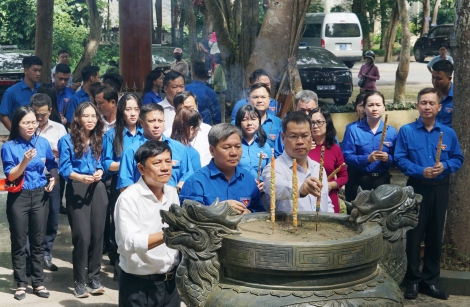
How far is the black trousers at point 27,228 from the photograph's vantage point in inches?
252

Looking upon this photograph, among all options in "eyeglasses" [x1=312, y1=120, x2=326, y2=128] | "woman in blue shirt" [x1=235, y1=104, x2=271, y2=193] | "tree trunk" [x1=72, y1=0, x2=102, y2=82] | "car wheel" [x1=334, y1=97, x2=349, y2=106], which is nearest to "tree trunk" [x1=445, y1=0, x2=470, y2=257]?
"eyeglasses" [x1=312, y1=120, x2=326, y2=128]

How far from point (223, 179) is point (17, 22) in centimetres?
2199

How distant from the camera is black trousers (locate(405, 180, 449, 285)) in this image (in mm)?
6438

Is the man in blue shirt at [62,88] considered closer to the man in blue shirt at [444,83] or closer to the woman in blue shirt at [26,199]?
the woman in blue shirt at [26,199]

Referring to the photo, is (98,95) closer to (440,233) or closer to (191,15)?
(440,233)

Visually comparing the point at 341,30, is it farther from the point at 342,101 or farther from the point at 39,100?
the point at 39,100

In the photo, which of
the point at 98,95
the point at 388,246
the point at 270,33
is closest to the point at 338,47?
the point at 270,33

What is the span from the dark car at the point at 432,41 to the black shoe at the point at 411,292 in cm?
2500

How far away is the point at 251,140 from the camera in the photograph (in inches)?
252

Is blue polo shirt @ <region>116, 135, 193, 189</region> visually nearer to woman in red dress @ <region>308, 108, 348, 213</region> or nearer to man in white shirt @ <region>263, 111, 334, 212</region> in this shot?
woman in red dress @ <region>308, 108, 348, 213</region>

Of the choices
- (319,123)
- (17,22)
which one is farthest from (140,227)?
(17,22)

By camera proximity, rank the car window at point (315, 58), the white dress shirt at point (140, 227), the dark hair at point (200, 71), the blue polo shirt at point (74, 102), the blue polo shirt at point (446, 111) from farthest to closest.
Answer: the car window at point (315, 58) → the dark hair at point (200, 71) → the blue polo shirt at point (74, 102) → the blue polo shirt at point (446, 111) → the white dress shirt at point (140, 227)

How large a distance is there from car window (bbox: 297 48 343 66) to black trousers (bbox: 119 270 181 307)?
1436 centimetres

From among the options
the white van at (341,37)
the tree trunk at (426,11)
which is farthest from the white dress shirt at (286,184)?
the tree trunk at (426,11)
